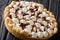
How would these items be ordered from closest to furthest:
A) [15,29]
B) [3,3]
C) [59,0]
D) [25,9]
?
[15,29]
[25,9]
[3,3]
[59,0]

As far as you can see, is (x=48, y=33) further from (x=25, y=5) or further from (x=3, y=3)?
(x=3, y=3)

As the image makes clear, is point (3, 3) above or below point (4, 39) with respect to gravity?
above

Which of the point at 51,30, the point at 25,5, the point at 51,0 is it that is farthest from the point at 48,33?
the point at 51,0

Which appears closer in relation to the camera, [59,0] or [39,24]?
[39,24]

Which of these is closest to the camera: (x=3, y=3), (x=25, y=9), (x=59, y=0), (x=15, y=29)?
(x=15, y=29)
